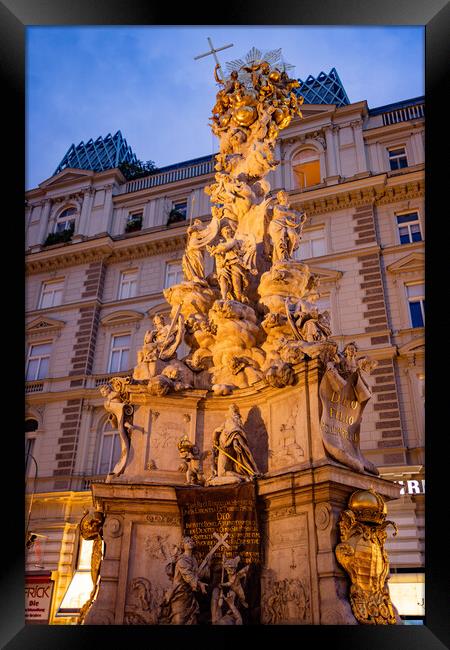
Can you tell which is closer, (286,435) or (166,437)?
(286,435)

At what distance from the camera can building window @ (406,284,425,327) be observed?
18.1 m

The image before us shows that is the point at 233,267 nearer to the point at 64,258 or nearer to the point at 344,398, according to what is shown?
the point at 344,398

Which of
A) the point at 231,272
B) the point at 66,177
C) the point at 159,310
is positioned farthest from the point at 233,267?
the point at 66,177

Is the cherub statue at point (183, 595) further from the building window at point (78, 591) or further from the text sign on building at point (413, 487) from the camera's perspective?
the building window at point (78, 591)

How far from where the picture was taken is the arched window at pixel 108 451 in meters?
19.3

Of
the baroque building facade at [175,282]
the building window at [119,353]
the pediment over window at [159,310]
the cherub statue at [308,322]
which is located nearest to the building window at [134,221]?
the baroque building facade at [175,282]

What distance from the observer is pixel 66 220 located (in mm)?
26828

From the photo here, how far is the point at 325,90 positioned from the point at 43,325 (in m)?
20.5

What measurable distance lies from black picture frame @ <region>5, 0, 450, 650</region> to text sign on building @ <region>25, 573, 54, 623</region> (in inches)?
493

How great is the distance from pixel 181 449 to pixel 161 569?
142 cm

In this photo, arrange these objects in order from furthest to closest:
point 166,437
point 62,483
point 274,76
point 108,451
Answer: point 108,451
point 62,483
point 274,76
point 166,437

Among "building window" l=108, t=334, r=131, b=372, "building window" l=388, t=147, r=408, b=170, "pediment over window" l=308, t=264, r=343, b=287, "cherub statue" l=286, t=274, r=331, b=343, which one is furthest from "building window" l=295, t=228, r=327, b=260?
"cherub statue" l=286, t=274, r=331, b=343

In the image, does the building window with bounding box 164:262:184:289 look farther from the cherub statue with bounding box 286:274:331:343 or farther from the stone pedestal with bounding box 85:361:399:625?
the stone pedestal with bounding box 85:361:399:625
